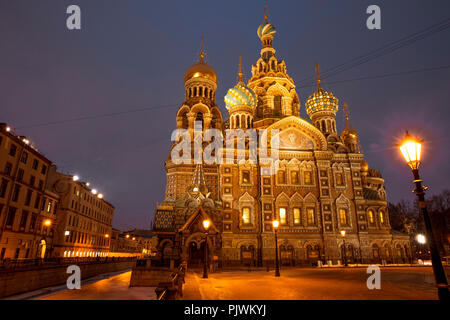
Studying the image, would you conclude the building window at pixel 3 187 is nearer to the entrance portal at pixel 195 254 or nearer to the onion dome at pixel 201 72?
the entrance portal at pixel 195 254

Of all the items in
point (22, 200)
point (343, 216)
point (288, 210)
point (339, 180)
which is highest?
point (339, 180)

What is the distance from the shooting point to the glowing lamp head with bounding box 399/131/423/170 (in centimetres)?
654

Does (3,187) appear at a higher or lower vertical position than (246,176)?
lower

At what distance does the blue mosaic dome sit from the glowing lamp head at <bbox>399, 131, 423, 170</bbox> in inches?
1160

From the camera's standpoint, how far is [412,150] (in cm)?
659

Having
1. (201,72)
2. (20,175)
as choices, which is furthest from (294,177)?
(20,175)

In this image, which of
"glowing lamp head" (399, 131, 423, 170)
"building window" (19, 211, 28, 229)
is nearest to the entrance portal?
"building window" (19, 211, 28, 229)

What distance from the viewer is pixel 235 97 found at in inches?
1409

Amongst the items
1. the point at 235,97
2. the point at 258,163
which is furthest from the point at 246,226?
the point at 235,97

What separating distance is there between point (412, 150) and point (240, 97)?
2999 cm

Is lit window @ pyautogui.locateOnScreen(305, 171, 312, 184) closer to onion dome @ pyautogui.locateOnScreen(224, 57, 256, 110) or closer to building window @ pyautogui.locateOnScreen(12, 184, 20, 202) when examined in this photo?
onion dome @ pyautogui.locateOnScreen(224, 57, 256, 110)

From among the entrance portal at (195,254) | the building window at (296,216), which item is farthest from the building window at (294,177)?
the entrance portal at (195,254)

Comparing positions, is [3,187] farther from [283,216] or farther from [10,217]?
[283,216]
